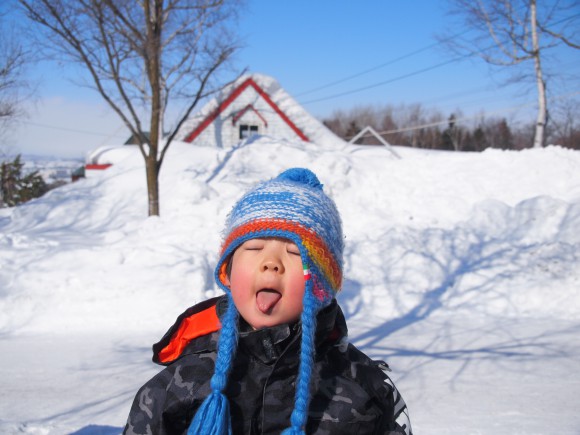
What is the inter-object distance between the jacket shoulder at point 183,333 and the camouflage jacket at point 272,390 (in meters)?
0.04

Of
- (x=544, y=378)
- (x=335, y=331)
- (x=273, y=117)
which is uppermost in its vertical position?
(x=273, y=117)

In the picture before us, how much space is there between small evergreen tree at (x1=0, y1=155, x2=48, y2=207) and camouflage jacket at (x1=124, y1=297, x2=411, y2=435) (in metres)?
28.9

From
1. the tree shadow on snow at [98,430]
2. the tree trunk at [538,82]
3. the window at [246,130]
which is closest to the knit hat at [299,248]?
the tree shadow on snow at [98,430]

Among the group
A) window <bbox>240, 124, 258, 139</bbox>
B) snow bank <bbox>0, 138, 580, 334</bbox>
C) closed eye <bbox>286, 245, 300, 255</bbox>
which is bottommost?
snow bank <bbox>0, 138, 580, 334</bbox>

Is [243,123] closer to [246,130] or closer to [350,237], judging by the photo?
[246,130]

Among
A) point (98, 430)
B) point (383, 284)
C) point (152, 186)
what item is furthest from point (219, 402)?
point (152, 186)

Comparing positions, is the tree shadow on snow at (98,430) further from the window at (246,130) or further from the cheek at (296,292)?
the window at (246,130)

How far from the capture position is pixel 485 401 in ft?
13.4

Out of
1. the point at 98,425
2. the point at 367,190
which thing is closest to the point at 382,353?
the point at 98,425

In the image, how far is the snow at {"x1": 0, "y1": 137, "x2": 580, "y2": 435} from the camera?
4148mm

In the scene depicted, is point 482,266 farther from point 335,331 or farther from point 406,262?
point 335,331

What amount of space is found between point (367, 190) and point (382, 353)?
719 cm

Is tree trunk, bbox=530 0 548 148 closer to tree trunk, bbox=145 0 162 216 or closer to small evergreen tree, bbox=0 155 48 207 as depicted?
tree trunk, bbox=145 0 162 216

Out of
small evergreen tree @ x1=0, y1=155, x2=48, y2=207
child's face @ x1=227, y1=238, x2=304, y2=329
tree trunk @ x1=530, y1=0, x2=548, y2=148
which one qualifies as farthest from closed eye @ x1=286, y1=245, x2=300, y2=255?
small evergreen tree @ x1=0, y1=155, x2=48, y2=207
